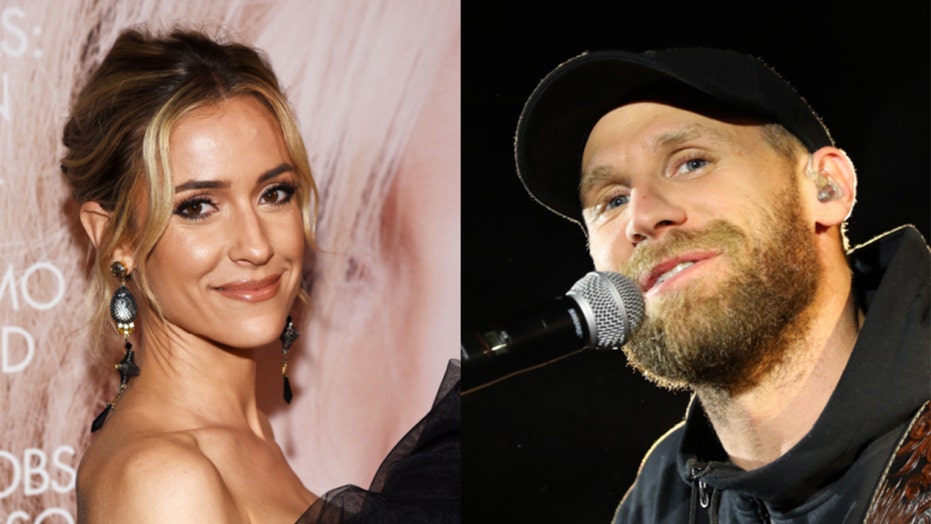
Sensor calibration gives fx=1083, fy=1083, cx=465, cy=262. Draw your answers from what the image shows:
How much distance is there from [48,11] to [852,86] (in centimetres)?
147

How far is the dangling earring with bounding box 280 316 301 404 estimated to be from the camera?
188 centimetres

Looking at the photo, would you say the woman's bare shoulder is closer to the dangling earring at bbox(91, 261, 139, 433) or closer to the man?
the dangling earring at bbox(91, 261, 139, 433)

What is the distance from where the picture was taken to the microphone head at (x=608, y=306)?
4.83 ft

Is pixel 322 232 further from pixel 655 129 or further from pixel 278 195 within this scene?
pixel 655 129

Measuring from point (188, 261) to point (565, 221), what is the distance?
0.77m

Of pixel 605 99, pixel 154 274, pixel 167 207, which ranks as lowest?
pixel 154 274

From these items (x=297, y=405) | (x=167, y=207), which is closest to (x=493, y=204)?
(x=297, y=405)

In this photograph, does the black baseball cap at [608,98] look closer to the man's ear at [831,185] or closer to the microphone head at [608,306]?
the man's ear at [831,185]

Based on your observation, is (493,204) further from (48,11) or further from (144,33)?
(48,11)

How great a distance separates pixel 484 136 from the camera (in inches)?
84.5

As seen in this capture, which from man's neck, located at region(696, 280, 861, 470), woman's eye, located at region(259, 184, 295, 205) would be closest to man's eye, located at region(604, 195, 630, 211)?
man's neck, located at region(696, 280, 861, 470)

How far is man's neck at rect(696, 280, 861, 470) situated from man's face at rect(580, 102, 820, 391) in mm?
30

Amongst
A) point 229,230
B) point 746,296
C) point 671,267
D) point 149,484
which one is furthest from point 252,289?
point 746,296

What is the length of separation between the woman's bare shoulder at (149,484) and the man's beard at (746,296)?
86 cm
